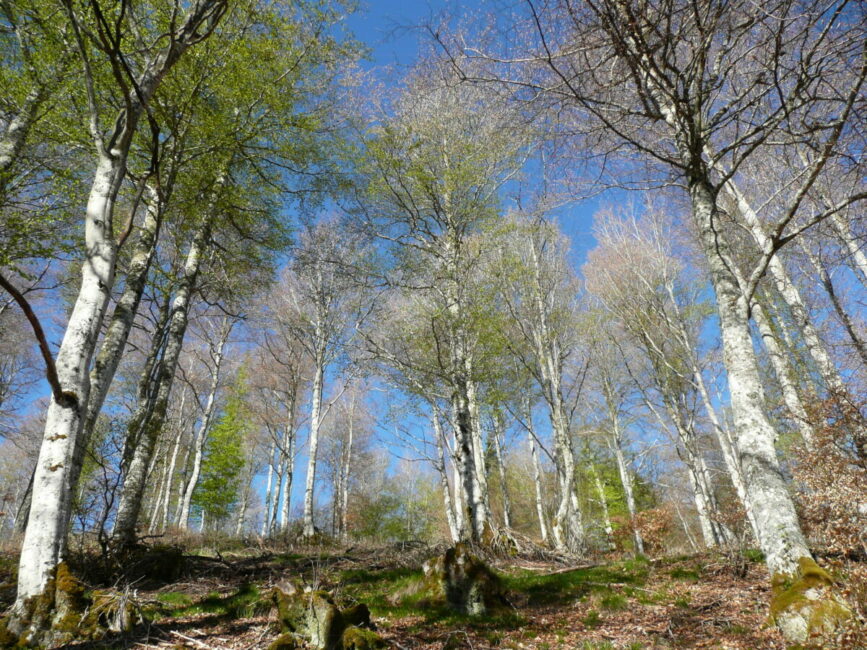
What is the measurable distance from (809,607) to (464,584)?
293 centimetres

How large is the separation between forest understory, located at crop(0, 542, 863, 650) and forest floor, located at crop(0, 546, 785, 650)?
0.04 feet

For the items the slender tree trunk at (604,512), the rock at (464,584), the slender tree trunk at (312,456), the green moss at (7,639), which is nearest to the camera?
the green moss at (7,639)

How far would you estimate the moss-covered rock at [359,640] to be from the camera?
297 centimetres

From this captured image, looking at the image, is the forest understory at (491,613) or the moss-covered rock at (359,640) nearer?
the moss-covered rock at (359,640)

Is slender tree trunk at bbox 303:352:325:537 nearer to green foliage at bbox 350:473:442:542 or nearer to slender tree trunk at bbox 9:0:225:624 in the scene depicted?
slender tree trunk at bbox 9:0:225:624

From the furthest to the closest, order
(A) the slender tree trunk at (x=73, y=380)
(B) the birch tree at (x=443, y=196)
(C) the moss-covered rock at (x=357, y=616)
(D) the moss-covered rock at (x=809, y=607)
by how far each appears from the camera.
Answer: (B) the birch tree at (x=443, y=196), (C) the moss-covered rock at (x=357, y=616), (A) the slender tree trunk at (x=73, y=380), (D) the moss-covered rock at (x=809, y=607)

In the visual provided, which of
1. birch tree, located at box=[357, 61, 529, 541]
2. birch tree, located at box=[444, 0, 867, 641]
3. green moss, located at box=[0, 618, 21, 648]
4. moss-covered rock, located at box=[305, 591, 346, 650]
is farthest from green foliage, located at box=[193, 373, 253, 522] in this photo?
birch tree, located at box=[444, 0, 867, 641]

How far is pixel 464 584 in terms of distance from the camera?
4.49 metres

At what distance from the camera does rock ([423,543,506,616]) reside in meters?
4.41

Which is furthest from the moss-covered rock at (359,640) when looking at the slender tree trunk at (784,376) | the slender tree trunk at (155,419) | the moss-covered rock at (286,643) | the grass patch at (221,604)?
the slender tree trunk at (784,376)

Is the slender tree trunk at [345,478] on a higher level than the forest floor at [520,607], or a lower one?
higher

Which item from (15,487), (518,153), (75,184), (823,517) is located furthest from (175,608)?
(15,487)

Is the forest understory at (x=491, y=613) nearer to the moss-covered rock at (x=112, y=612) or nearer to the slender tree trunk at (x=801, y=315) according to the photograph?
the moss-covered rock at (x=112, y=612)

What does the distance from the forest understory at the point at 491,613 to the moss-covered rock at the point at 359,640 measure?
0.23 m
